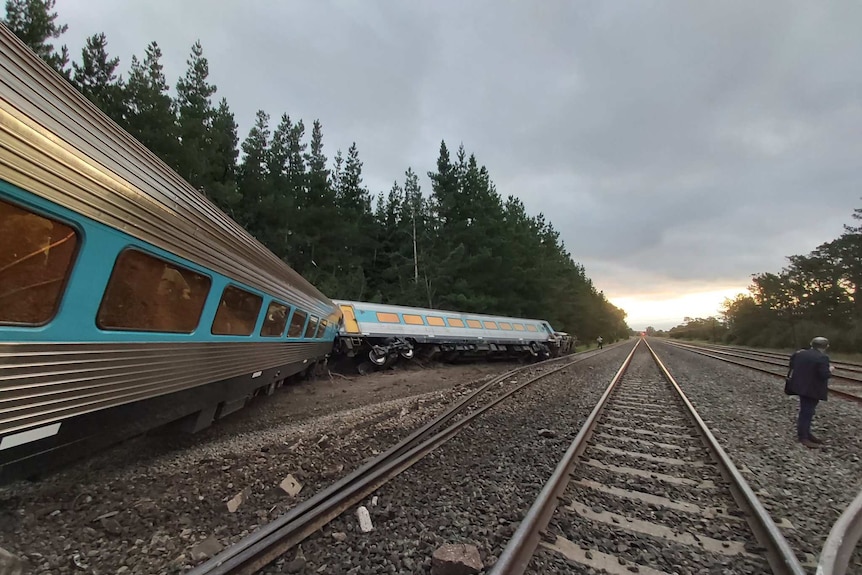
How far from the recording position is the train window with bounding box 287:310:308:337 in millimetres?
8016

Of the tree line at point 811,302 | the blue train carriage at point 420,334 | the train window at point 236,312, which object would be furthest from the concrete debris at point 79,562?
the tree line at point 811,302

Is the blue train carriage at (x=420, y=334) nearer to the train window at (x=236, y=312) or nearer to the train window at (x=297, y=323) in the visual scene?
the train window at (x=297, y=323)

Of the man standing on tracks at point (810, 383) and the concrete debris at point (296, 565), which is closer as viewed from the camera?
the concrete debris at point (296, 565)

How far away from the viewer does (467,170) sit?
110 ft

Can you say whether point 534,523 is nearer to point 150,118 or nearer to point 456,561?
point 456,561

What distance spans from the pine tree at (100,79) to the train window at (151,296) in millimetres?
17503

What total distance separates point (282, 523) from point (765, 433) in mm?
7117

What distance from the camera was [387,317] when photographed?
51.3 feet

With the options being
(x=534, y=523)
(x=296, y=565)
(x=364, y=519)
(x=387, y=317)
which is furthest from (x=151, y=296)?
(x=387, y=317)

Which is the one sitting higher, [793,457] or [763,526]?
[793,457]

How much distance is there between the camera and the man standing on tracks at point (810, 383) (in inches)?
238

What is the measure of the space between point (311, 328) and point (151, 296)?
6260 millimetres

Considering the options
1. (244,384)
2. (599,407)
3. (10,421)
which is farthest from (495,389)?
(10,421)

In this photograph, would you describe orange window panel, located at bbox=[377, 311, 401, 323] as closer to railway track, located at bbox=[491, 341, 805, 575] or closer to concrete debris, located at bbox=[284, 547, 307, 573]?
railway track, located at bbox=[491, 341, 805, 575]
